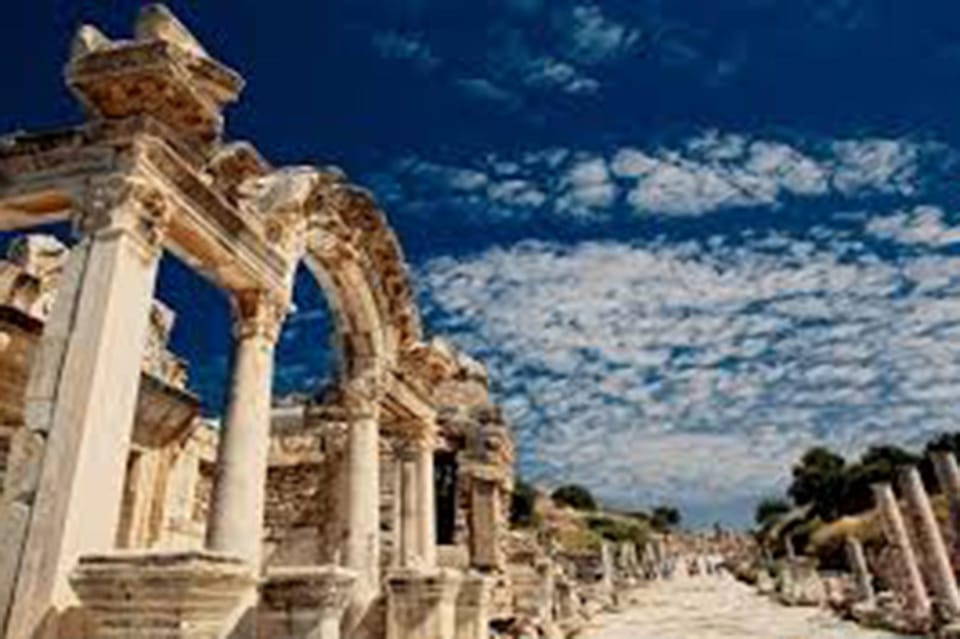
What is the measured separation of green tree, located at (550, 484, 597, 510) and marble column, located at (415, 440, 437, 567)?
97.5m

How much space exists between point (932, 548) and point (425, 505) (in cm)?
2129

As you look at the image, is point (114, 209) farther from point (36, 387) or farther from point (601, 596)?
point (601, 596)

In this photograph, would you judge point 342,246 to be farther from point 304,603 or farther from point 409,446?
point 304,603

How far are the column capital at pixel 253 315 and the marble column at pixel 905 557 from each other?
2473 cm

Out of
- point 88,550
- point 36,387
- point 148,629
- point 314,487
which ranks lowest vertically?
point 148,629

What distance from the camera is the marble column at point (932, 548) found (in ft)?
83.2

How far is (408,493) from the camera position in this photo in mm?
12820

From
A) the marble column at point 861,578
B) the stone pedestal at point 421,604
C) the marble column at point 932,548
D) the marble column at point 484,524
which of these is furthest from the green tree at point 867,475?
the stone pedestal at point 421,604

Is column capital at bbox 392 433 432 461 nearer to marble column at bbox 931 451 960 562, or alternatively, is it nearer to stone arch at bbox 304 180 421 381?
stone arch at bbox 304 180 421 381

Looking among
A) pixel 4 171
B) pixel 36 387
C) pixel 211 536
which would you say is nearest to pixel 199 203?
pixel 4 171

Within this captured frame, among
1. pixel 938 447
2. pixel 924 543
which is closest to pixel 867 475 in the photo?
pixel 938 447

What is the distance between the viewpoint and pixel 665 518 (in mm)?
139250

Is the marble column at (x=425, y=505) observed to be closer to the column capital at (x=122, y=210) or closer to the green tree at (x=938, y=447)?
the column capital at (x=122, y=210)

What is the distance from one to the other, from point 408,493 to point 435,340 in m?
2.47
